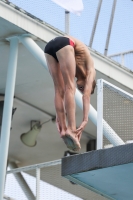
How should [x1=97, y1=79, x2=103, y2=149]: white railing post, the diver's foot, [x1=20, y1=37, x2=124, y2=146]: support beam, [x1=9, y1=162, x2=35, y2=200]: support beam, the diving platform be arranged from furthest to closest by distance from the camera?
1. [x1=9, y1=162, x2=35, y2=200]: support beam
2. [x1=20, y1=37, x2=124, y2=146]: support beam
3. [x1=97, y1=79, x2=103, y2=149]: white railing post
4. the diving platform
5. the diver's foot

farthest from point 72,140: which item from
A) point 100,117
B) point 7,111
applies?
point 7,111

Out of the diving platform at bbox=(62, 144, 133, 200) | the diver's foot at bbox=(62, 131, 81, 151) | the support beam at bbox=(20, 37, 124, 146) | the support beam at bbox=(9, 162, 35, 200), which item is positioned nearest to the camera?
the diver's foot at bbox=(62, 131, 81, 151)

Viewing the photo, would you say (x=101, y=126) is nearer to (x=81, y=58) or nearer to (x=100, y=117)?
(x=100, y=117)

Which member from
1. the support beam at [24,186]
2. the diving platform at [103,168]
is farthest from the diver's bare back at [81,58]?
the support beam at [24,186]

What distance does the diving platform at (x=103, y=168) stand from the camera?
9969 mm

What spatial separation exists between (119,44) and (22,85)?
2.76 metres

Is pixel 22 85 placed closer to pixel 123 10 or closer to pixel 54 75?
pixel 123 10

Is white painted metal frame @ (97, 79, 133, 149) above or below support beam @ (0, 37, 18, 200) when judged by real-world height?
below

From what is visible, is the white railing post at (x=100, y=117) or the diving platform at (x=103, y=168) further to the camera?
the white railing post at (x=100, y=117)

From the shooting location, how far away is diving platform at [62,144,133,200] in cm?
997

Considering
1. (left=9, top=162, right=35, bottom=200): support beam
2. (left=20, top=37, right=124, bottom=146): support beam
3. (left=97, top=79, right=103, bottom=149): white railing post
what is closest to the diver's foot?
(left=97, top=79, right=103, bottom=149): white railing post

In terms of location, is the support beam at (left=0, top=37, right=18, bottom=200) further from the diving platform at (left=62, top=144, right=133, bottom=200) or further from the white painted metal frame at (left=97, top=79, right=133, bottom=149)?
the diving platform at (left=62, top=144, right=133, bottom=200)

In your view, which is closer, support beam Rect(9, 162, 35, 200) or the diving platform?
the diving platform

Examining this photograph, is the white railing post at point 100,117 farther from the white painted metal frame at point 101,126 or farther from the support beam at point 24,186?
the support beam at point 24,186
